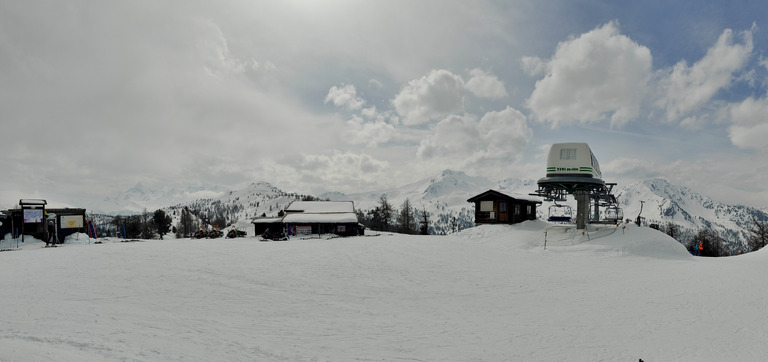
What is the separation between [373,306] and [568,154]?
1310 inches

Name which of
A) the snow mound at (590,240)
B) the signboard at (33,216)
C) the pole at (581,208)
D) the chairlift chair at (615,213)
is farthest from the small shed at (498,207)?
the signboard at (33,216)

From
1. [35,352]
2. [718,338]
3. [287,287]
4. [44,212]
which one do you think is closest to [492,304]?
[718,338]

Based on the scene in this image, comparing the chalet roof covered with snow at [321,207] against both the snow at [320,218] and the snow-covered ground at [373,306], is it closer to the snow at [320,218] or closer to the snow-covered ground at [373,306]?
the snow at [320,218]

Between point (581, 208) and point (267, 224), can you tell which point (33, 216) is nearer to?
point (267, 224)

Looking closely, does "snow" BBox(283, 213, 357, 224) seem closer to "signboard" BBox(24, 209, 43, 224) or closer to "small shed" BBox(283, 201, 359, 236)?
"small shed" BBox(283, 201, 359, 236)

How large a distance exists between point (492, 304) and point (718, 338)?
7.99 m

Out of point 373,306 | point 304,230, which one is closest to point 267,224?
point 304,230

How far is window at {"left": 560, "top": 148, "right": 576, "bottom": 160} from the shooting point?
128 ft

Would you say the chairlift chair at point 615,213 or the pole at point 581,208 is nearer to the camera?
the pole at point 581,208

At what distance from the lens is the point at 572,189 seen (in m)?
40.0

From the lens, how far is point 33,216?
121 ft

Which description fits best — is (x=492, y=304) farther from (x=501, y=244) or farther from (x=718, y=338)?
(x=501, y=244)

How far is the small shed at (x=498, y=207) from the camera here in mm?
45594

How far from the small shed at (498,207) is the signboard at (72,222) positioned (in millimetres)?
48285
